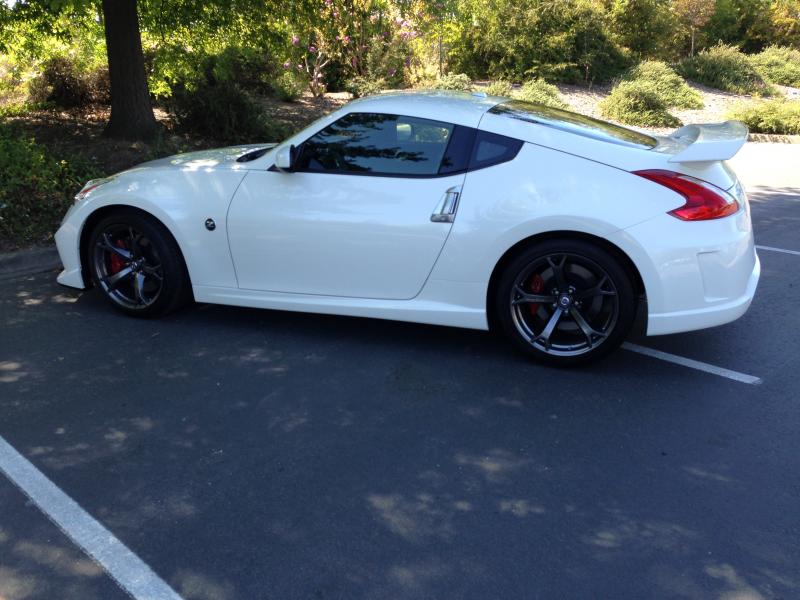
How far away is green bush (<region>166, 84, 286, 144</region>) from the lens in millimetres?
10664

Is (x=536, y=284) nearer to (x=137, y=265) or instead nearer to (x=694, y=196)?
(x=694, y=196)

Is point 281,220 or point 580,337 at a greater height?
point 281,220

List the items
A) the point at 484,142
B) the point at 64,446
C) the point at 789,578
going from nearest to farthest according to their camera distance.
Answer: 1. the point at 789,578
2. the point at 64,446
3. the point at 484,142

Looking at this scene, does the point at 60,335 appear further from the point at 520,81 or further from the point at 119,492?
the point at 520,81

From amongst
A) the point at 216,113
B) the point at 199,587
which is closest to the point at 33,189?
the point at 216,113

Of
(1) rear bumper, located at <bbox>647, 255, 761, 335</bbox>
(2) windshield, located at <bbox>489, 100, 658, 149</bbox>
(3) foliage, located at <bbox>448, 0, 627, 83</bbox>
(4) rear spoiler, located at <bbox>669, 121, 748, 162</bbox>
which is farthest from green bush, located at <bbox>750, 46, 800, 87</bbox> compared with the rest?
(1) rear bumper, located at <bbox>647, 255, 761, 335</bbox>

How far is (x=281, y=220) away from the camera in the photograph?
4.68m

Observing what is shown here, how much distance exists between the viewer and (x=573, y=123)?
4.86 metres

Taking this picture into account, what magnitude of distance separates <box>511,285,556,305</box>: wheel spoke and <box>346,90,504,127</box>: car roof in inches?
40.1

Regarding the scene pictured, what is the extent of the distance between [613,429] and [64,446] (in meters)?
2.72

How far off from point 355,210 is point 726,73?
2231 centimetres

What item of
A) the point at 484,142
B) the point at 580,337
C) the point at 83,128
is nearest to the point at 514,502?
the point at 580,337

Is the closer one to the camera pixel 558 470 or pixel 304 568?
pixel 304 568

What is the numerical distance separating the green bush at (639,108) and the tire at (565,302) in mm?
13676
